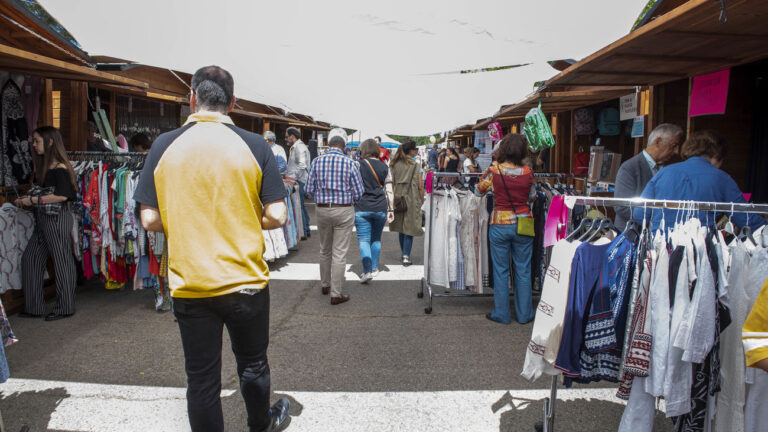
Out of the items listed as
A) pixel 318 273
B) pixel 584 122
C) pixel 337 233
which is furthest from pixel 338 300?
pixel 584 122

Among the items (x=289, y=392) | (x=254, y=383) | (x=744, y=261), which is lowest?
(x=289, y=392)

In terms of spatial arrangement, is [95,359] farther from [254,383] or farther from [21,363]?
[254,383]

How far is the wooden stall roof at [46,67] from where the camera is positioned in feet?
11.9

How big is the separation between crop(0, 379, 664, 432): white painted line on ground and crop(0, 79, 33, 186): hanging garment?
254 cm

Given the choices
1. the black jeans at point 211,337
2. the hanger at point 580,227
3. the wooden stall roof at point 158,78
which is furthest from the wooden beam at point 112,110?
the hanger at point 580,227

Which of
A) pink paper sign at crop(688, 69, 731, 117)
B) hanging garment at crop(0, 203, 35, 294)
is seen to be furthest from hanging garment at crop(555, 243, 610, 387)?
hanging garment at crop(0, 203, 35, 294)

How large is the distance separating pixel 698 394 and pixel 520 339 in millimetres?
2170

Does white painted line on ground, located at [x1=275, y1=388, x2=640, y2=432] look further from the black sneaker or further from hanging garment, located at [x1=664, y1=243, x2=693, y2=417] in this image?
hanging garment, located at [x1=664, y1=243, x2=693, y2=417]

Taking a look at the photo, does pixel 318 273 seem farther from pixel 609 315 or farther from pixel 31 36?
pixel 609 315

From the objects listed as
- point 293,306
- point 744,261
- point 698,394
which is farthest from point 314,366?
point 744,261

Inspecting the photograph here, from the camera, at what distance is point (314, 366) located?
377 centimetres

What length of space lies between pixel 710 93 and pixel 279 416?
174 inches

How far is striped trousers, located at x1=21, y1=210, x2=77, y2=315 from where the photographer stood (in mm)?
4707

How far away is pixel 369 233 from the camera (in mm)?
6047
